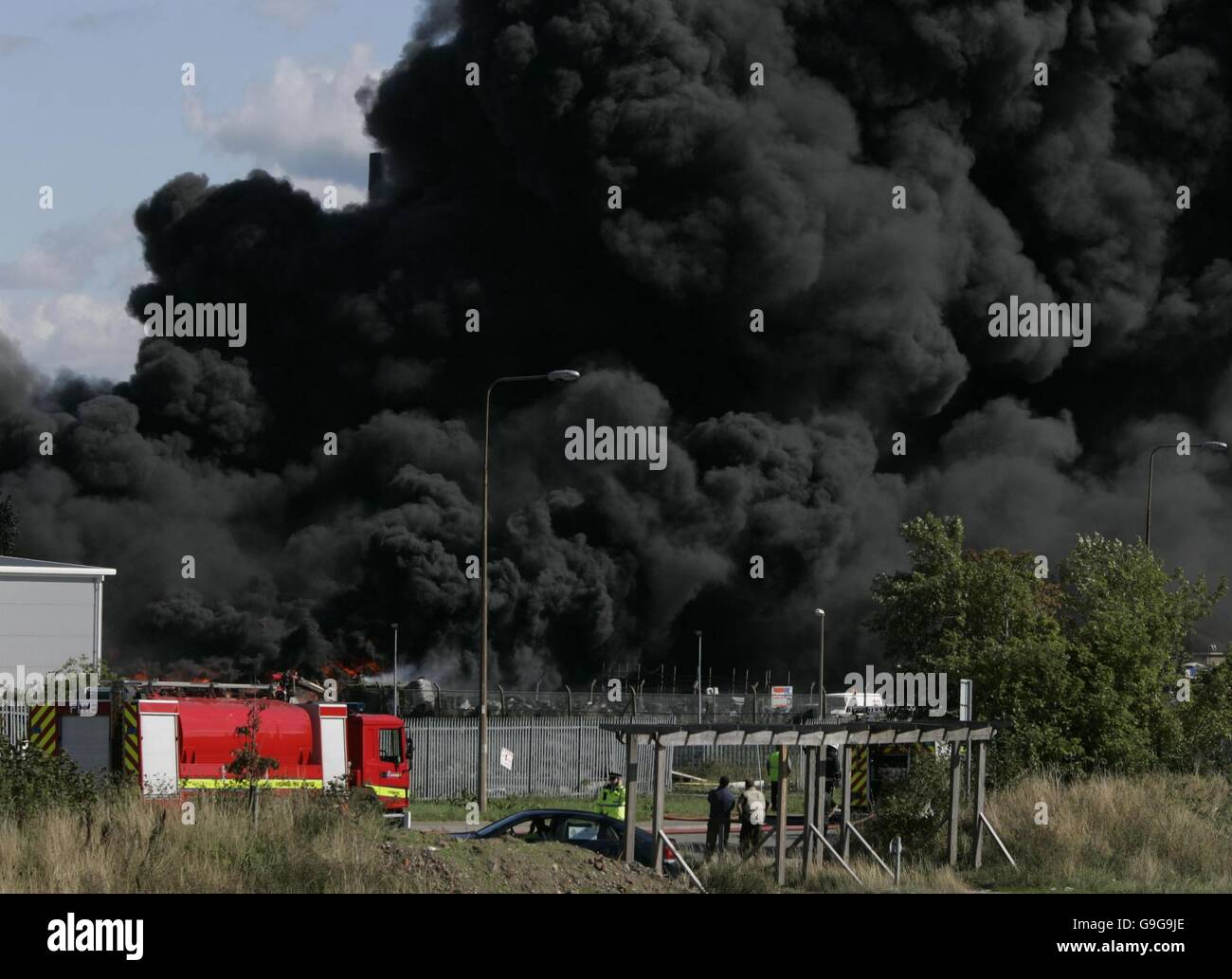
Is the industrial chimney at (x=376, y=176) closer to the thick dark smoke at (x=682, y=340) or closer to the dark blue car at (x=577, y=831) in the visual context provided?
the thick dark smoke at (x=682, y=340)

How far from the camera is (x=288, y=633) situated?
177ft

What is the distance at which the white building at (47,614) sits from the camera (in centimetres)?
3538

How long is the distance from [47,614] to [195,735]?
15.8m

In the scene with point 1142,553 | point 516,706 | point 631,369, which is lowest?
point 516,706

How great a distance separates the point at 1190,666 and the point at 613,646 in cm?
3076

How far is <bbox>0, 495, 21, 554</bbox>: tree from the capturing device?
55781mm

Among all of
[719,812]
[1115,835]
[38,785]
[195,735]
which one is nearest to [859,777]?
[1115,835]

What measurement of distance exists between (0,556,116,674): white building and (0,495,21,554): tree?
20.2m

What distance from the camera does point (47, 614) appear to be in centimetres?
3603

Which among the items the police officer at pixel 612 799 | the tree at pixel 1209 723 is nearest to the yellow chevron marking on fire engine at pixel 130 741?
the police officer at pixel 612 799

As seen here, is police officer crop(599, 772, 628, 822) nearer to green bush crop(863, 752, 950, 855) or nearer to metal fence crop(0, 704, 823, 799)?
green bush crop(863, 752, 950, 855)
